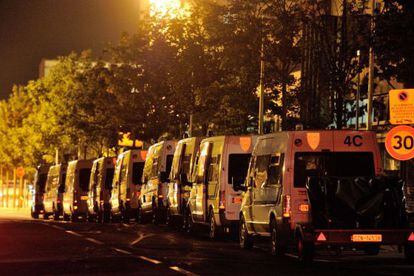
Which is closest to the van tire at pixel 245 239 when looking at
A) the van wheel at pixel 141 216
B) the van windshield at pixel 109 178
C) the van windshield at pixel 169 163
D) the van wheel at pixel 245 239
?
the van wheel at pixel 245 239

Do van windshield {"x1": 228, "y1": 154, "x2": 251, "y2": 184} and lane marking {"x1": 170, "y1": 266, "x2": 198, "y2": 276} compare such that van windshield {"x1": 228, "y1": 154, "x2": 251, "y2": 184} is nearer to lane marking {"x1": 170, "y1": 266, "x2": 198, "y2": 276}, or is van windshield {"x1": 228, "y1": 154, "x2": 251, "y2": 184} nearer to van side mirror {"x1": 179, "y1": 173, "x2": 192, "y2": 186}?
van side mirror {"x1": 179, "y1": 173, "x2": 192, "y2": 186}

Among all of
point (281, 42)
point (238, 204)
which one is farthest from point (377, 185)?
point (281, 42)

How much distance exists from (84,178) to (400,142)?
29.0m

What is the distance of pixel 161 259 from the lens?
20828 millimetres

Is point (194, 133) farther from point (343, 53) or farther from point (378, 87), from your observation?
point (343, 53)

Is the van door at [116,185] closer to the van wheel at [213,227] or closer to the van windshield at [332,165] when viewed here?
the van wheel at [213,227]

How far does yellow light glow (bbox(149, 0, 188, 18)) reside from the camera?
6002 centimetres

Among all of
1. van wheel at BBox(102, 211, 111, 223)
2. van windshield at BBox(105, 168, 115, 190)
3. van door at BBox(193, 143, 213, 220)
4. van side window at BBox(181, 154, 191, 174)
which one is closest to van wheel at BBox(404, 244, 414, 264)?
van door at BBox(193, 143, 213, 220)

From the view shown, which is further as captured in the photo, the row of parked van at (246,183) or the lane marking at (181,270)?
the row of parked van at (246,183)

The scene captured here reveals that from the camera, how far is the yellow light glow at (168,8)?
60022 millimetres

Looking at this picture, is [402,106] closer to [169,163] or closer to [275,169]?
[275,169]

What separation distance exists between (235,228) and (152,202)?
10546 millimetres

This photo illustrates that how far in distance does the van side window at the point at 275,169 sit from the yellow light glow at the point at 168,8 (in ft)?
121

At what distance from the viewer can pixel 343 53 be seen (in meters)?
35.0
